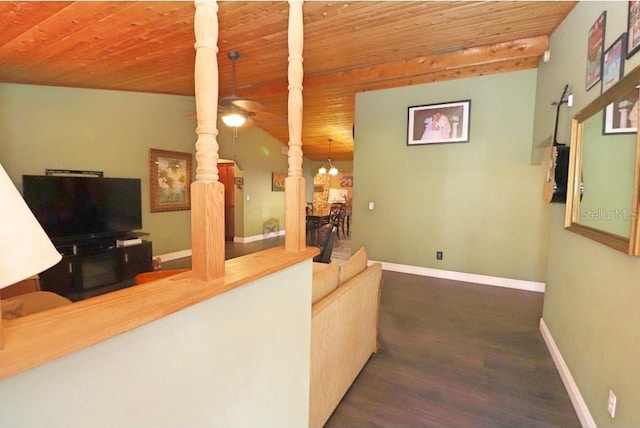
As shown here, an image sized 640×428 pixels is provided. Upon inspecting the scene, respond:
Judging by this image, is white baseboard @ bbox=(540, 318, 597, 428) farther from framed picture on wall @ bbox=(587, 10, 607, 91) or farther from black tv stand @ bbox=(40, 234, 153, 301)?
black tv stand @ bbox=(40, 234, 153, 301)

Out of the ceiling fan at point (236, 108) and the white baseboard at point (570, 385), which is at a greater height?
the ceiling fan at point (236, 108)

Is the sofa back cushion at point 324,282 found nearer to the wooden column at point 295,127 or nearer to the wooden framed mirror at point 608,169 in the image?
the wooden column at point 295,127

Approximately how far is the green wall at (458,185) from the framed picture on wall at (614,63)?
2.50m

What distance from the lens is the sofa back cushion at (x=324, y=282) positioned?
168 centimetres

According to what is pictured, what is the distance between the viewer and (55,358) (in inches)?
20.7

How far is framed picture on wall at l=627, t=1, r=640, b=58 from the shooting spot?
1450 mm

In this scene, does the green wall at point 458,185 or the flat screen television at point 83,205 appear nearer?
the flat screen television at point 83,205

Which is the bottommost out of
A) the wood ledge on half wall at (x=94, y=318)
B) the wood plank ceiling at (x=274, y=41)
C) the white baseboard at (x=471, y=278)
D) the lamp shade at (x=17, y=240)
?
the white baseboard at (x=471, y=278)

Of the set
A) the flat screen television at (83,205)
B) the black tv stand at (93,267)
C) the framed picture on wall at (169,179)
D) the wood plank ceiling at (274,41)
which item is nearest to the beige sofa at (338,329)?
the wood plank ceiling at (274,41)

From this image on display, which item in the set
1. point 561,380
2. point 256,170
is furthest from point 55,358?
point 256,170

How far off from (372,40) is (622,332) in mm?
3489

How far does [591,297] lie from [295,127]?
201 centimetres

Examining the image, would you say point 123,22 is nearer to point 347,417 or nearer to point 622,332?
point 347,417

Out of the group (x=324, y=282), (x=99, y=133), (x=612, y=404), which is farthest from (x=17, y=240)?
(x=99, y=133)
